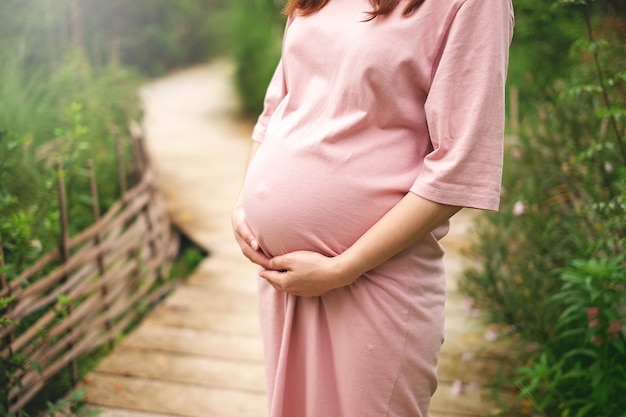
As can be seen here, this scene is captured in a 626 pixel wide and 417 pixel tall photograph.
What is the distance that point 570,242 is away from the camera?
8.45 feet

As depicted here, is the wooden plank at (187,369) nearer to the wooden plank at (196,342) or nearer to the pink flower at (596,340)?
the wooden plank at (196,342)

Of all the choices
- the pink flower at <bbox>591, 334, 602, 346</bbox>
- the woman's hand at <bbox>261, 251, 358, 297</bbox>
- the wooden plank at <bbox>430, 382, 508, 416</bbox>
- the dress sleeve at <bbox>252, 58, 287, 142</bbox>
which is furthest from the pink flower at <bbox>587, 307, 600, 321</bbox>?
the dress sleeve at <bbox>252, 58, 287, 142</bbox>

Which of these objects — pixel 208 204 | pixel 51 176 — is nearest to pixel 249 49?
pixel 208 204

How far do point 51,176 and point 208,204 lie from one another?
2752 millimetres

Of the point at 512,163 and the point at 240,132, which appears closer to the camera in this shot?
the point at 512,163

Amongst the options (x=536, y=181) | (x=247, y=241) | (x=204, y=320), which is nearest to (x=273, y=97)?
(x=247, y=241)

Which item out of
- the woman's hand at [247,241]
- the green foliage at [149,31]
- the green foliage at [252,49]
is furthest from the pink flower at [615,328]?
the green foliage at [252,49]

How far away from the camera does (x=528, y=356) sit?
2.48 meters

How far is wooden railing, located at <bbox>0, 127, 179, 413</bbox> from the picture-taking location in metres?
2.28

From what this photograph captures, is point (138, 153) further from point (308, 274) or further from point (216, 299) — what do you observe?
point (308, 274)

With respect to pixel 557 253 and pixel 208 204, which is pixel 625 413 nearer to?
pixel 557 253

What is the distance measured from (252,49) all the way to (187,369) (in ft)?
20.7

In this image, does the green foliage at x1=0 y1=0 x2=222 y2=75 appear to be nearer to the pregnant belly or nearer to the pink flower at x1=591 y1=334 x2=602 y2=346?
the pregnant belly

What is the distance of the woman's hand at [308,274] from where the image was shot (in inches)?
46.3
